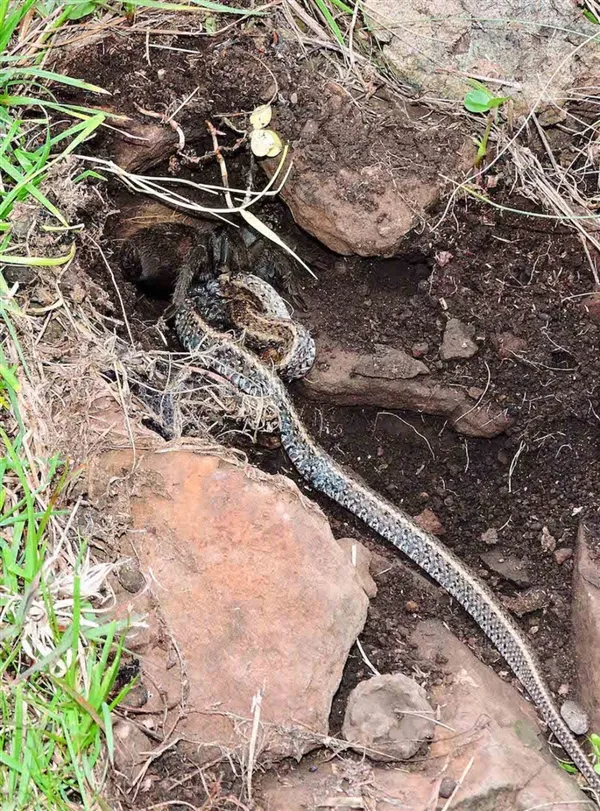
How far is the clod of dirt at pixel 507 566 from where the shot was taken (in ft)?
19.2

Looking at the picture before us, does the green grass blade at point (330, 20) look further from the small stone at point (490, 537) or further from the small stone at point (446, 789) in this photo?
the small stone at point (446, 789)

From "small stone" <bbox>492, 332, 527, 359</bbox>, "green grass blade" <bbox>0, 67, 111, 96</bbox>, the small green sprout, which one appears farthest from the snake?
the small green sprout

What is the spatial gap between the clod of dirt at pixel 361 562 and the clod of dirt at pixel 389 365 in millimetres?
1236

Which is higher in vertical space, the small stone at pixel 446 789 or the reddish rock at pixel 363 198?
the reddish rock at pixel 363 198

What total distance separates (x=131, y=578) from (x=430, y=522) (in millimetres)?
2277

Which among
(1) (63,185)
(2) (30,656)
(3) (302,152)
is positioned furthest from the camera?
(3) (302,152)

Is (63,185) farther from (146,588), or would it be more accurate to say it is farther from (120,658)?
(120,658)

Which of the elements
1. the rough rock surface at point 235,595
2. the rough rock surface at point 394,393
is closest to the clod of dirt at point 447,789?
the rough rock surface at point 235,595

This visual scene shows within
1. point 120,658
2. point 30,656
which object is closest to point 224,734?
point 120,658

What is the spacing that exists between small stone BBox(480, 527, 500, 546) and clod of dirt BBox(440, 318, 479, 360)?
46.4 inches

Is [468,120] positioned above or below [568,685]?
above

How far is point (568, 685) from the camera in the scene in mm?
5477

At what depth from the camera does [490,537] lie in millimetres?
5949

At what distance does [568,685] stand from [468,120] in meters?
3.65
